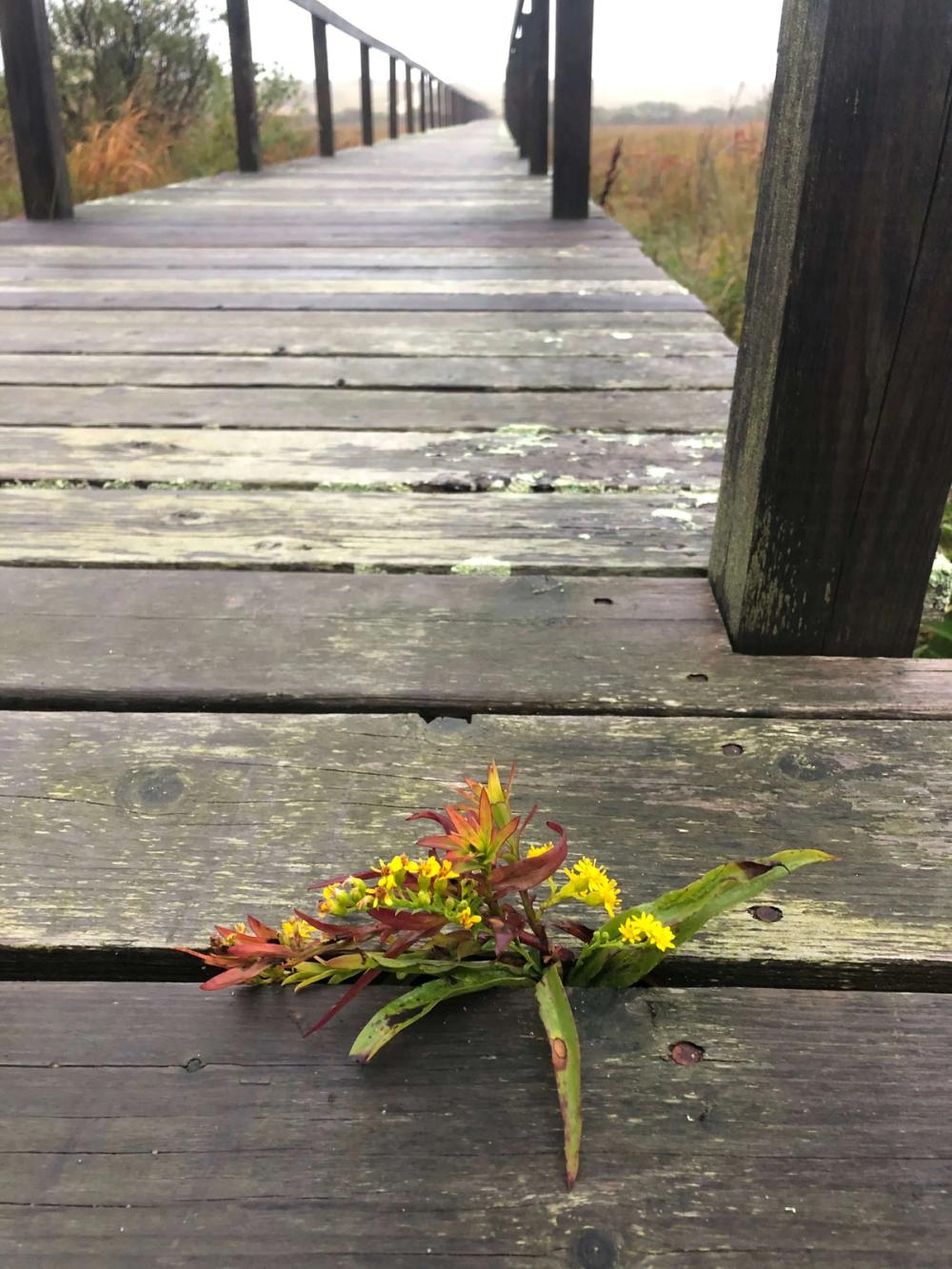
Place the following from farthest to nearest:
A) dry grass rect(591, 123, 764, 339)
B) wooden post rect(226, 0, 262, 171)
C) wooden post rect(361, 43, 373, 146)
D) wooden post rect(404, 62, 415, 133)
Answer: wooden post rect(404, 62, 415, 133) < wooden post rect(361, 43, 373, 146) < wooden post rect(226, 0, 262, 171) < dry grass rect(591, 123, 764, 339)

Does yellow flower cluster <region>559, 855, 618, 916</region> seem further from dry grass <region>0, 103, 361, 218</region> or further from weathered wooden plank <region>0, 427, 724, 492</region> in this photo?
dry grass <region>0, 103, 361, 218</region>

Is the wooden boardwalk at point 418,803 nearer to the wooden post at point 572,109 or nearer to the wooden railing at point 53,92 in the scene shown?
the wooden post at point 572,109

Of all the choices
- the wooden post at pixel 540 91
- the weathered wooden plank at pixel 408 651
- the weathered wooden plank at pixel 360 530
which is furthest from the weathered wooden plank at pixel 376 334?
the wooden post at pixel 540 91

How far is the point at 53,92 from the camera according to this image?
386cm

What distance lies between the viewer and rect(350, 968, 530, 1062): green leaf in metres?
0.65

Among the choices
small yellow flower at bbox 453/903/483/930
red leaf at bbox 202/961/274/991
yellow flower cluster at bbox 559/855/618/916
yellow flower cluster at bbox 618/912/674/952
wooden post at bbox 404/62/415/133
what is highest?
yellow flower cluster at bbox 559/855/618/916

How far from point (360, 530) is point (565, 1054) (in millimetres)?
957

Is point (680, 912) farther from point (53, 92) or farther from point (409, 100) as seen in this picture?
point (409, 100)

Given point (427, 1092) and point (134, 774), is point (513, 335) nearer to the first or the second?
point (134, 774)

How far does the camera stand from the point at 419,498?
156 cm

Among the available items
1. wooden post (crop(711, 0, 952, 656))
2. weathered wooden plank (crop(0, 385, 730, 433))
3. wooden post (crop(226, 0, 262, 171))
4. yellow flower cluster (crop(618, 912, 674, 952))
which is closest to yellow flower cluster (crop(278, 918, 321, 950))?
yellow flower cluster (crop(618, 912, 674, 952))

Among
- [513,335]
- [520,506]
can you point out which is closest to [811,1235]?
[520,506]

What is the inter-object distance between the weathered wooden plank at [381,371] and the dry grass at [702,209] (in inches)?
74.3

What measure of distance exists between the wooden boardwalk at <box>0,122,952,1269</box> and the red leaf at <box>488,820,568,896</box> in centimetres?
10
